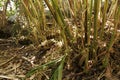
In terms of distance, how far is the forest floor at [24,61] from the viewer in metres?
1.00

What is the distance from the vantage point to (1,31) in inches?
71.9

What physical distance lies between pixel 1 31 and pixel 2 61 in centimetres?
56

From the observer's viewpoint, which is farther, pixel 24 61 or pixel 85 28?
pixel 24 61

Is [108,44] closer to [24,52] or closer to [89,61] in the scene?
[89,61]

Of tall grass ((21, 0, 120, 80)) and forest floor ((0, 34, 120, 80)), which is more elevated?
tall grass ((21, 0, 120, 80))

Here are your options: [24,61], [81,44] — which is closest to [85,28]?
[81,44]

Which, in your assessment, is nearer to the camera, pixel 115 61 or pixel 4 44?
pixel 115 61

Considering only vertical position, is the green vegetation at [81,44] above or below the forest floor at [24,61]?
above

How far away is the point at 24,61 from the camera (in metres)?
1.26

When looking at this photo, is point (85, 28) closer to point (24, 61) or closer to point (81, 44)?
point (81, 44)

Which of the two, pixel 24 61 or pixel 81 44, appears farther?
pixel 24 61

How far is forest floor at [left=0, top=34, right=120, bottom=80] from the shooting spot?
1004mm

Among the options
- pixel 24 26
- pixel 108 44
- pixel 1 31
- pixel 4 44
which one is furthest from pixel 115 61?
pixel 1 31

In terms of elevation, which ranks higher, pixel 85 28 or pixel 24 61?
pixel 85 28
